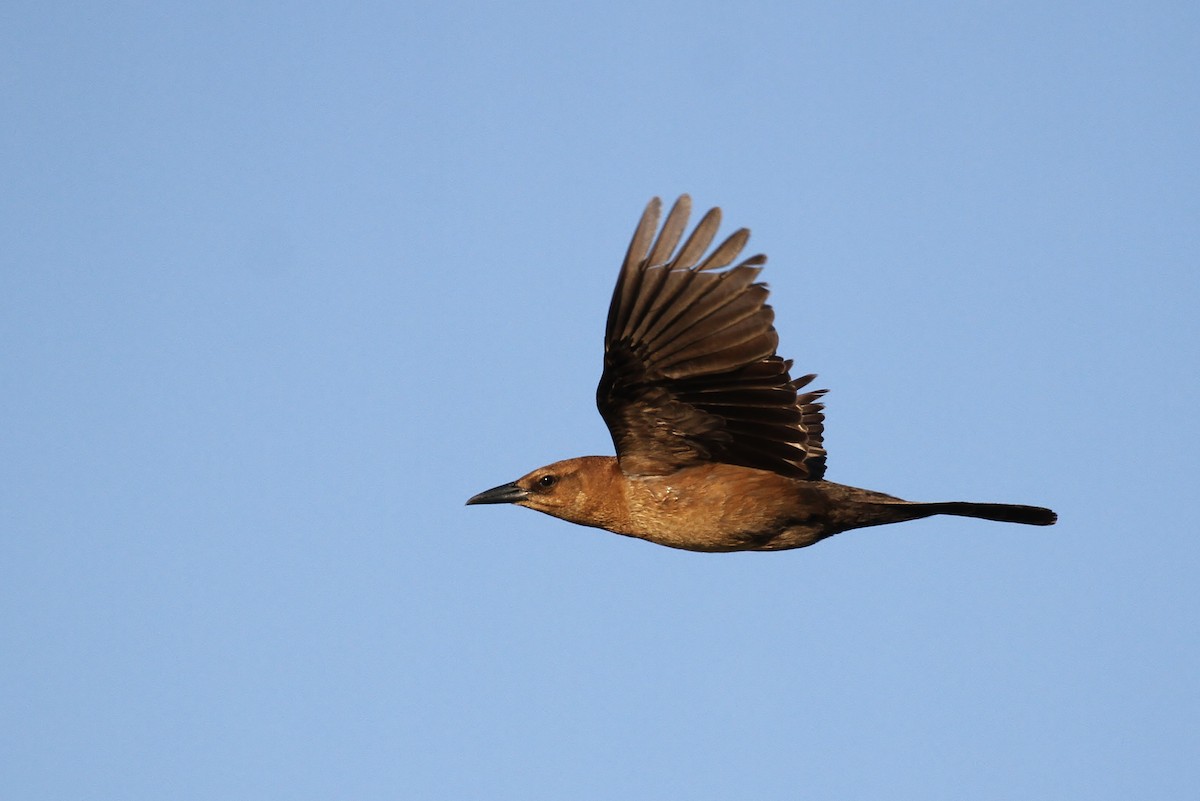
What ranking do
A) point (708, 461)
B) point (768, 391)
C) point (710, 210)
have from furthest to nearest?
point (708, 461), point (768, 391), point (710, 210)

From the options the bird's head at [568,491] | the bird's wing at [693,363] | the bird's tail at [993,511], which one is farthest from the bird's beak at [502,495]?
the bird's tail at [993,511]

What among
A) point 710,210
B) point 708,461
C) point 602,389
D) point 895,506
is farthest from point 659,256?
point 895,506

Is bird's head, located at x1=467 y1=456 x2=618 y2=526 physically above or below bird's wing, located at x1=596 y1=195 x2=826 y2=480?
below

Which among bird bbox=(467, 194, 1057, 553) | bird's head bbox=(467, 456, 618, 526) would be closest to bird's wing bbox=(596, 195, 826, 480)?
bird bbox=(467, 194, 1057, 553)

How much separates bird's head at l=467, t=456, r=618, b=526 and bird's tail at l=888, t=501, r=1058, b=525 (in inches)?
75.5

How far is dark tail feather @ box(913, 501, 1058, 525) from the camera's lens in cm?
832

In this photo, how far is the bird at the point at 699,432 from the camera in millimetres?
7426

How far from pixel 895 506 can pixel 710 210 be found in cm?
229

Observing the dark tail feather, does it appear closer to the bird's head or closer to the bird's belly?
the bird's belly

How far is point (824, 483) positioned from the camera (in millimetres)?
8586

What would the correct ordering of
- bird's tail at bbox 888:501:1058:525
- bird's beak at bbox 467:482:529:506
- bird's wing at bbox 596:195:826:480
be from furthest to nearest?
bird's beak at bbox 467:482:529:506
bird's tail at bbox 888:501:1058:525
bird's wing at bbox 596:195:826:480

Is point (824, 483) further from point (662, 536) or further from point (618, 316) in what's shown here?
point (618, 316)

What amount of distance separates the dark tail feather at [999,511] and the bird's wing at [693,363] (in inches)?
34.0

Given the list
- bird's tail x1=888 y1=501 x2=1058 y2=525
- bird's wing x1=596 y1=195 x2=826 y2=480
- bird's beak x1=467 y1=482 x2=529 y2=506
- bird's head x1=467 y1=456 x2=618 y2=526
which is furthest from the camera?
bird's beak x1=467 y1=482 x2=529 y2=506
